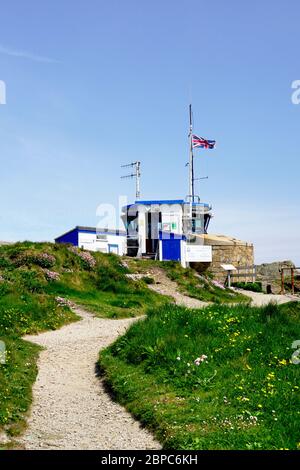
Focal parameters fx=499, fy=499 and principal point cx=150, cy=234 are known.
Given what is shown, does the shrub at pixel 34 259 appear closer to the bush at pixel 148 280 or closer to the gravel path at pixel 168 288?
the bush at pixel 148 280

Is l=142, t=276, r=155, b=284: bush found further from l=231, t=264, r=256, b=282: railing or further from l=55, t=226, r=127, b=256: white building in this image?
l=231, t=264, r=256, b=282: railing

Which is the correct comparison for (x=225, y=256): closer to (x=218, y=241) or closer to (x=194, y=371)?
(x=218, y=241)

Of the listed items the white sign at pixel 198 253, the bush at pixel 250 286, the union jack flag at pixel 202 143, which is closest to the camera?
the bush at pixel 250 286

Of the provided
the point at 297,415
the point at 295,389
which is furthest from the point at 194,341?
the point at 297,415

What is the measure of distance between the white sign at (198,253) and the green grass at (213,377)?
33.7m

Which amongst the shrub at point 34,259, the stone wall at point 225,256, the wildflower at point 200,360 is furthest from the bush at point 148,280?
the wildflower at point 200,360

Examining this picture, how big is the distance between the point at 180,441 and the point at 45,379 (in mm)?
6166

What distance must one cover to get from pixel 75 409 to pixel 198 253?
133ft

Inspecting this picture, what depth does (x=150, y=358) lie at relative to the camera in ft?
42.2

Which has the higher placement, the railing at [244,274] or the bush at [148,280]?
the bush at [148,280]

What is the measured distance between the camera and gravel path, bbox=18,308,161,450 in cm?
916

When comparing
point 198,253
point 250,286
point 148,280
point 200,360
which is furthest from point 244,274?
point 200,360

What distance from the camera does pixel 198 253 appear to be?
5109 cm

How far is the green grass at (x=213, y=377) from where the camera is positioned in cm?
859
